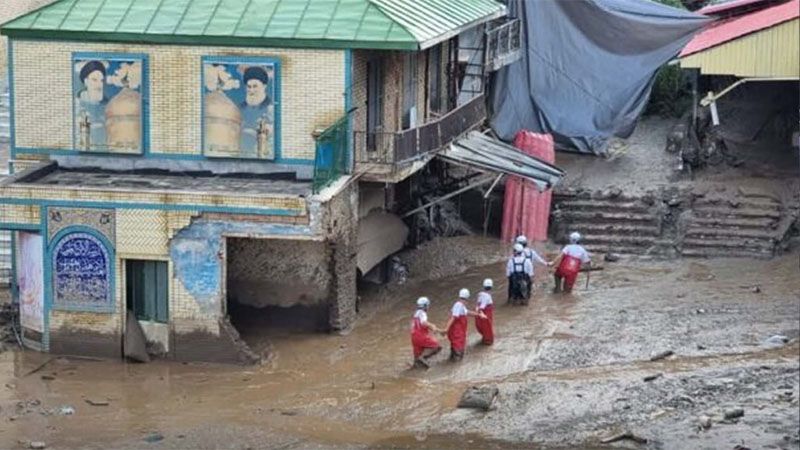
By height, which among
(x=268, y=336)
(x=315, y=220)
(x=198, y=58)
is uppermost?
(x=198, y=58)

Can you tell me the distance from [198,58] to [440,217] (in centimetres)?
841

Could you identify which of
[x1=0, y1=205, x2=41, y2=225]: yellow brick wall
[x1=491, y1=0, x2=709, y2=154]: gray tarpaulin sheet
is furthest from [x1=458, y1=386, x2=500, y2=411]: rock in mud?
[x1=491, y1=0, x2=709, y2=154]: gray tarpaulin sheet

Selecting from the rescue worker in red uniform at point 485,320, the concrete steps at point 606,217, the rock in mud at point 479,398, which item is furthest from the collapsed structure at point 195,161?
the concrete steps at point 606,217

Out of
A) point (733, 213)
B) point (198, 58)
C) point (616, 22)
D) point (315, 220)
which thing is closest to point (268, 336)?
point (315, 220)

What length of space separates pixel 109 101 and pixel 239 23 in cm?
271

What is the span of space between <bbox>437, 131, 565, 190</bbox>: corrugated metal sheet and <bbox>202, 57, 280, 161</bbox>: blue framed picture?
384cm

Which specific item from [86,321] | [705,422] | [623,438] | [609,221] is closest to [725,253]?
[609,221]

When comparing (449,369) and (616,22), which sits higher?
(616,22)

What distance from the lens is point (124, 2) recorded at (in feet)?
102

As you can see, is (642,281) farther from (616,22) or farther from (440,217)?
(616,22)

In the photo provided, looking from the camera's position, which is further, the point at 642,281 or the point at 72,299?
the point at 642,281

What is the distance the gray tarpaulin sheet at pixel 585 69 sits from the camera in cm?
3962

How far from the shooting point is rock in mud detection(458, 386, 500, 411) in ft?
84.4

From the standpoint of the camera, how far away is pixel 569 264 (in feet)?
104
